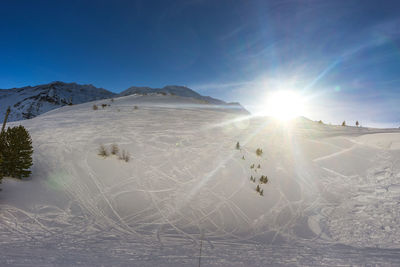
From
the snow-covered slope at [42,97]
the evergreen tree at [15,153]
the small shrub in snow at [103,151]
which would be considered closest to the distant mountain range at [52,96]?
the snow-covered slope at [42,97]

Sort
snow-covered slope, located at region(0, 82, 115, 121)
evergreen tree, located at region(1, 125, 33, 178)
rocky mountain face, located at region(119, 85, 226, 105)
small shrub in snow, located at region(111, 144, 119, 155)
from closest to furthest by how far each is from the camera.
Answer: evergreen tree, located at region(1, 125, 33, 178), small shrub in snow, located at region(111, 144, 119, 155), snow-covered slope, located at region(0, 82, 115, 121), rocky mountain face, located at region(119, 85, 226, 105)

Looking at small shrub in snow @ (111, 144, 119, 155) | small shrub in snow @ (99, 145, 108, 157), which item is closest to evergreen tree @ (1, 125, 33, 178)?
small shrub in snow @ (99, 145, 108, 157)

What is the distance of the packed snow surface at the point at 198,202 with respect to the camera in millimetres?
3199

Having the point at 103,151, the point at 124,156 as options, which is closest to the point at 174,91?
the point at 103,151

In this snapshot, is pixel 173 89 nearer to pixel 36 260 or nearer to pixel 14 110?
pixel 14 110

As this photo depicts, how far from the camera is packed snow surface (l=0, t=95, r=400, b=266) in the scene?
10.5 ft

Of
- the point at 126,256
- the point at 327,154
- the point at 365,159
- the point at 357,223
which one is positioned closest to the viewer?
the point at 126,256

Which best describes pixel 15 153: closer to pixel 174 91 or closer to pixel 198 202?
pixel 198 202

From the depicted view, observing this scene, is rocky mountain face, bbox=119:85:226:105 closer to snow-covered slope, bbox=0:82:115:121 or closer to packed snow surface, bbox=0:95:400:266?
snow-covered slope, bbox=0:82:115:121

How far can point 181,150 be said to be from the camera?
742cm

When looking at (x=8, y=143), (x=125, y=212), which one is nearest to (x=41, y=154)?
(x=8, y=143)

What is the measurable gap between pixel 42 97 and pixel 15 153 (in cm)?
9049

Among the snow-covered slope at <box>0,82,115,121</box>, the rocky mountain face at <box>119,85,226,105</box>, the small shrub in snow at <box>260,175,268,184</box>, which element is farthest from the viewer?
the rocky mountain face at <box>119,85,226,105</box>

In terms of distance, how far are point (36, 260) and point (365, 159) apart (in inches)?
414
